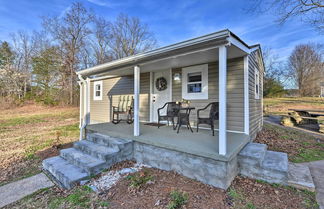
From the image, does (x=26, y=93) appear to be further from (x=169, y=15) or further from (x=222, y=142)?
(x=222, y=142)

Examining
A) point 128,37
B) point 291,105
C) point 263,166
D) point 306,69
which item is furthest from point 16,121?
point 306,69

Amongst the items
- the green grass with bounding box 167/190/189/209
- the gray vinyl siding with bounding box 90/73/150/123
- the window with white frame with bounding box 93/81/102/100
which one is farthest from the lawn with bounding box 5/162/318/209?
the window with white frame with bounding box 93/81/102/100

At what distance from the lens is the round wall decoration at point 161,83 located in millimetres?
5421

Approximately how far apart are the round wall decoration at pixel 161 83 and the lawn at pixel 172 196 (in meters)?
3.40

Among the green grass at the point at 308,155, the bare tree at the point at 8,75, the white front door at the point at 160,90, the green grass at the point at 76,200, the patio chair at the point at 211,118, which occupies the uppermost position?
the bare tree at the point at 8,75

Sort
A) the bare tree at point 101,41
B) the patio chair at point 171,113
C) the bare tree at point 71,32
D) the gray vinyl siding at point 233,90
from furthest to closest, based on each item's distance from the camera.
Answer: the bare tree at point 101,41, the bare tree at point 71,32, the patio chair at point 171,113, the gray vinyl siding at point 233,90

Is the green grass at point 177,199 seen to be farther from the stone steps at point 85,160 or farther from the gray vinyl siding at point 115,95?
the gray vinyl siding at point 115,95

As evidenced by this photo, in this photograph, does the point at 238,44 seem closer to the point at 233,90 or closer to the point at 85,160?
Answer: the point at 233,90

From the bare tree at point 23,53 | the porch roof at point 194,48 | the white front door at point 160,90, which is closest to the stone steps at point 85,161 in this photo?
the porch roof at point 194,48

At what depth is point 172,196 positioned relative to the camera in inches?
84.7

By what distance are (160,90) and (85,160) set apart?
3.37m

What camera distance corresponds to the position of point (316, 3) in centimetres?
602

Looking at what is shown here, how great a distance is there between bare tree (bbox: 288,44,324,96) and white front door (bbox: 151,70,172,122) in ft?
80.9

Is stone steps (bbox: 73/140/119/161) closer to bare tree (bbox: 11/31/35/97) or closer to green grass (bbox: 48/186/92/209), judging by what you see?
green grass (bbox: 48/186/92/209)
